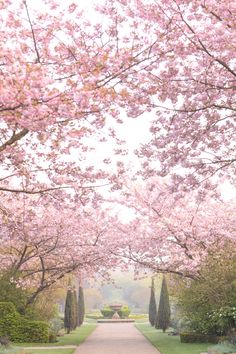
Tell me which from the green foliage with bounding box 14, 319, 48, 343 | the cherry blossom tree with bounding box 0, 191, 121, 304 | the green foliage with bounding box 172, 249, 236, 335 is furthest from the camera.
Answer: the green foliage with bounding box 14, 319, 48, 343

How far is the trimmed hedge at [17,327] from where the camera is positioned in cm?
2048

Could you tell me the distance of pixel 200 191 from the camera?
13.3 meters

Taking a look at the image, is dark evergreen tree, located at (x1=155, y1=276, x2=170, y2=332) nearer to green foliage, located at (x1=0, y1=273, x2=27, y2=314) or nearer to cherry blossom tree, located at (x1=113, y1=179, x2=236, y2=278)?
cherry blossom tree, located at (x1=113, y1=179, x2=236, y2=278)

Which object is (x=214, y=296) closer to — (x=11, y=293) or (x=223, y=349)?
(x=223, y=349)

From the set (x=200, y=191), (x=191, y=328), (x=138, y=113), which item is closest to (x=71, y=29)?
(x=138, y=113)

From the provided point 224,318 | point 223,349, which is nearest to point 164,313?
point 224,318

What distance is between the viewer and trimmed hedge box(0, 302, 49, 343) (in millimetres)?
20484

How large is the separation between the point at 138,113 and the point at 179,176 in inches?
99.6

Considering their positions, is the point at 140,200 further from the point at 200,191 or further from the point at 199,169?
the point at 199,169

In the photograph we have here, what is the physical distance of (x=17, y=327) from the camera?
68.3 ft

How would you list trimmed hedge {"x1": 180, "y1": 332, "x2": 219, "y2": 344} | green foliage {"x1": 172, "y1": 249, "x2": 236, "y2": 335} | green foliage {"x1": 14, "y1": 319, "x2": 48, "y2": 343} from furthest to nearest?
green foliage {"x1": 14, "y1": 319, "x2": 48, "y2": 343}
trimmed hedge {"x1": 180, "y1": 332, "x2": 219, "y2": 344}
green foliage {"x1": 172, "y1": 249, "x2": 236, "y2": 335}

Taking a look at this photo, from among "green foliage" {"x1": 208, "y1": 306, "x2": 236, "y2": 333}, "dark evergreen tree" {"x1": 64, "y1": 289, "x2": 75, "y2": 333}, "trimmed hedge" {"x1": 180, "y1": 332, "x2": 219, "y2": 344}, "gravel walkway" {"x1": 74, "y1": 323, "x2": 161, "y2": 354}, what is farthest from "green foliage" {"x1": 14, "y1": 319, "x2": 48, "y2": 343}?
"dark evergreen tree" {"x1": 64, "y1": 289, "x2": 75, "y2": 333}

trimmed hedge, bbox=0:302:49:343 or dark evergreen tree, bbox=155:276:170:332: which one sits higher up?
dark evergreen tree, bbox=155:276:170:332

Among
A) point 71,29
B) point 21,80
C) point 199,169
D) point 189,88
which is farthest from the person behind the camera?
point 199,169
